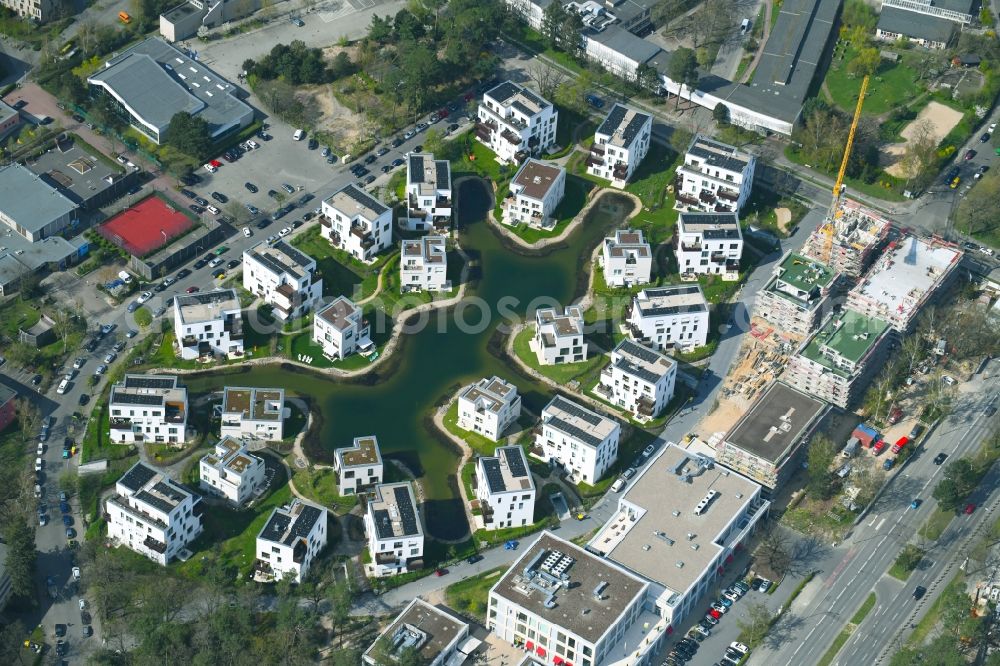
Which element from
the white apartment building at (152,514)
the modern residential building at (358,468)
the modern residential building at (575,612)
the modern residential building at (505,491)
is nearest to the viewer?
the modern residential building at (575,612)

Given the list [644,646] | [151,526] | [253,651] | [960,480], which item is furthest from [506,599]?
[960,480]

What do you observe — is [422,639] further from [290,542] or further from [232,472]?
[232,472]

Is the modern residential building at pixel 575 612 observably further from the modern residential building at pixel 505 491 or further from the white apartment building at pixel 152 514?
the white apartment building at pixel 152 514

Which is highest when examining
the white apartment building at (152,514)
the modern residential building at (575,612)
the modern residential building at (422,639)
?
the modern residential building at (575,612)

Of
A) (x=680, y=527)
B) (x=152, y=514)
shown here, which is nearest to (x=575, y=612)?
(x=680, y=527)

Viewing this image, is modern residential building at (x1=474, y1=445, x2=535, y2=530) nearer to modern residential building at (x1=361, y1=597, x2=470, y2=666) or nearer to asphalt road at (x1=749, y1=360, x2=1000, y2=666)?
modern residential building at (x1=361, y1=597, x2=470, y2=666)

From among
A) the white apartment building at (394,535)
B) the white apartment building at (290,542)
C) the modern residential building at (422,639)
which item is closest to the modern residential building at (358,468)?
the white apartment building at (394,535)

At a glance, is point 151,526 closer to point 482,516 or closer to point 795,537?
point 482,516
